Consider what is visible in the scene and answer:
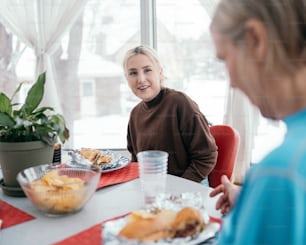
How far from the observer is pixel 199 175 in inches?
58.1

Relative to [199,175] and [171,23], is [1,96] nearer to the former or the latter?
[199,175]

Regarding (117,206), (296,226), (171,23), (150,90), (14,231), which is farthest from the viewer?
(171,23)

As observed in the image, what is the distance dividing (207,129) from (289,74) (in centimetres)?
106

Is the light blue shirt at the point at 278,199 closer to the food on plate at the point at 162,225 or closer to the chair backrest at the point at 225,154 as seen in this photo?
the food on plate at the point at 162,225

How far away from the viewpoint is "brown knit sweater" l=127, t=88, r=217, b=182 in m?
1.50

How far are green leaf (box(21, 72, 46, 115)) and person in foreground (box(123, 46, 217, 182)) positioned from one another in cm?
63

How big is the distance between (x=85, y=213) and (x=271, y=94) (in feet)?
1.91

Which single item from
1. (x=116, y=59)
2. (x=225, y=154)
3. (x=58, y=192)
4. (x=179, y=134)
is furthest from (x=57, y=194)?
(x=116, y=59)

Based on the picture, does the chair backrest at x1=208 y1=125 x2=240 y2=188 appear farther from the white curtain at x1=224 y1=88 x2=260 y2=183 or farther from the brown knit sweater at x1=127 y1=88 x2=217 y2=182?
the white curtain at x1=224 y1=88 x2=260 y2=183

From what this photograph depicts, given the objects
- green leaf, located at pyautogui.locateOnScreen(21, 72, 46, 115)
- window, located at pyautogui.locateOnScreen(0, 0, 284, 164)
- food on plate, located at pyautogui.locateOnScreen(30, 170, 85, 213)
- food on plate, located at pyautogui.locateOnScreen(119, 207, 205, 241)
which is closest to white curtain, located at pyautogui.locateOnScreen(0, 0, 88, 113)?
window, located at pyautogui.locateOnScreen(0, 0, 284, 164)

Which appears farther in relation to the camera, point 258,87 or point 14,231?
point 14,231

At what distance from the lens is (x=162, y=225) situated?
2.39 ft

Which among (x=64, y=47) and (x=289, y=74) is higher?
(x=64, y=47)

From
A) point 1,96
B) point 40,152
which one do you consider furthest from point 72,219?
point 1,96
